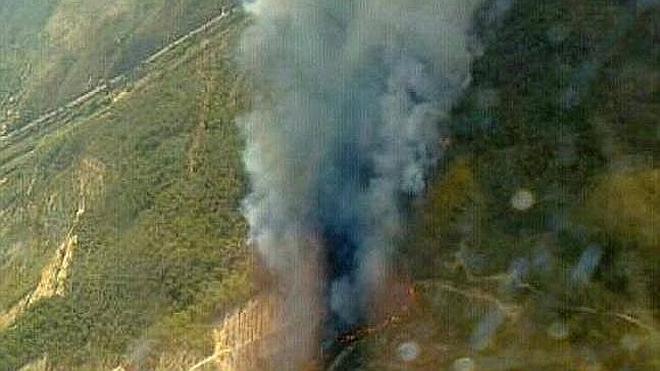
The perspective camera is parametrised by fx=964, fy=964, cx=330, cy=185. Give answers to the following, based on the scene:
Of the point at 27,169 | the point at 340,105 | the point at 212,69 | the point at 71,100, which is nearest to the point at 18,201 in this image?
the point at 27,169

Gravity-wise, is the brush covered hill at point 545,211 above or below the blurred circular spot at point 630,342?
above

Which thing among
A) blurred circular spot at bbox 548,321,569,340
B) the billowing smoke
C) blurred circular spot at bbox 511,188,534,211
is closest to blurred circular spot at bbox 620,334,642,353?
blurred circular spot at bbox 548,321,569,340

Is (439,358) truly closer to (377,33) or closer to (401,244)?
(401,244)

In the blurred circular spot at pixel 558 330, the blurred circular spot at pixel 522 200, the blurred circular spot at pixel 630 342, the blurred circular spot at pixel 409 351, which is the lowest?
the blurred circular spot at pixel 630 342

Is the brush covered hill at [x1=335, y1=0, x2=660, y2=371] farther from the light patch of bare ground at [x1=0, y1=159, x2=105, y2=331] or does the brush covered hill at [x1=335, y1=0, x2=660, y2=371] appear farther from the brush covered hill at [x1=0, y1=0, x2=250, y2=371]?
the light patch of bare ground at [x1=0, y1=159, x2=105, y2=331]

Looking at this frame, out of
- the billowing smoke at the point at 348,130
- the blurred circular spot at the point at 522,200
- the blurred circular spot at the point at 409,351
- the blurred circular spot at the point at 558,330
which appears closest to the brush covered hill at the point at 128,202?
the billowing smoke at the point at 348,130

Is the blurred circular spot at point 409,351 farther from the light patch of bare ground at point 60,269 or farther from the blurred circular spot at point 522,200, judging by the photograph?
the light patch of bare ground at point 60,269
